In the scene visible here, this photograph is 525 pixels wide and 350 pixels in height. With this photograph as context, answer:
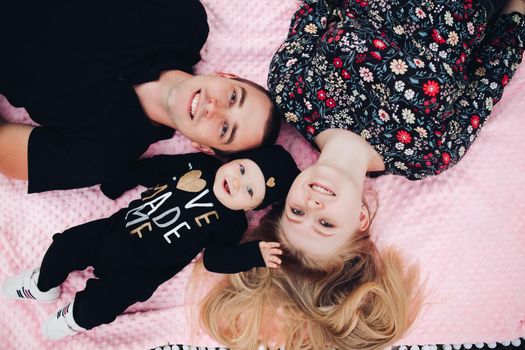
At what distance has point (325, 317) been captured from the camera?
116cm

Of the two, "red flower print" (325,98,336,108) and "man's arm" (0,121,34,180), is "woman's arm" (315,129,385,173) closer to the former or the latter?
"red flower print" (325,98,336,108)

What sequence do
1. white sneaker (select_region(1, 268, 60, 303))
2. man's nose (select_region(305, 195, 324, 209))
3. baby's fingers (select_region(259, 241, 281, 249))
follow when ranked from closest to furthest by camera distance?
man's nose (select_region(305, 195, 324, 209)) < baby's fingers (select_region(259, 241, 281, 249)) < white sneaker (select_region(1, 268, 60, 303))

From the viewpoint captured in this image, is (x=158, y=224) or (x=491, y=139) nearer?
(x=158, y=224)

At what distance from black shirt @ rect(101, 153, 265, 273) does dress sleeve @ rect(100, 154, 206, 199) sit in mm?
41

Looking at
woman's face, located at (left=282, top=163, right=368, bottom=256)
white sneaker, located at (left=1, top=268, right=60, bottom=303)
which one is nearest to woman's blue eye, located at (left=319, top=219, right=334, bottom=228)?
woman's face, located at (left=282, top=163, right=368, bottom=256)

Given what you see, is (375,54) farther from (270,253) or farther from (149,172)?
(149,172)

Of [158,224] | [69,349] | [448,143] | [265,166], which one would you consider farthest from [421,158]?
[69,349]

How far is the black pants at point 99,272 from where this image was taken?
1.17 metres

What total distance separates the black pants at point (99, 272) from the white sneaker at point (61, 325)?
0.03m

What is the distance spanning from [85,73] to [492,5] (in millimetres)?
1119

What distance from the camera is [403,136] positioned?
1.14m

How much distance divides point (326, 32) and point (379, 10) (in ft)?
0.51

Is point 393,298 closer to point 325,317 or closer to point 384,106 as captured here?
point 325,317

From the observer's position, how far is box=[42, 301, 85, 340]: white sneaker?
1209 millimetres
